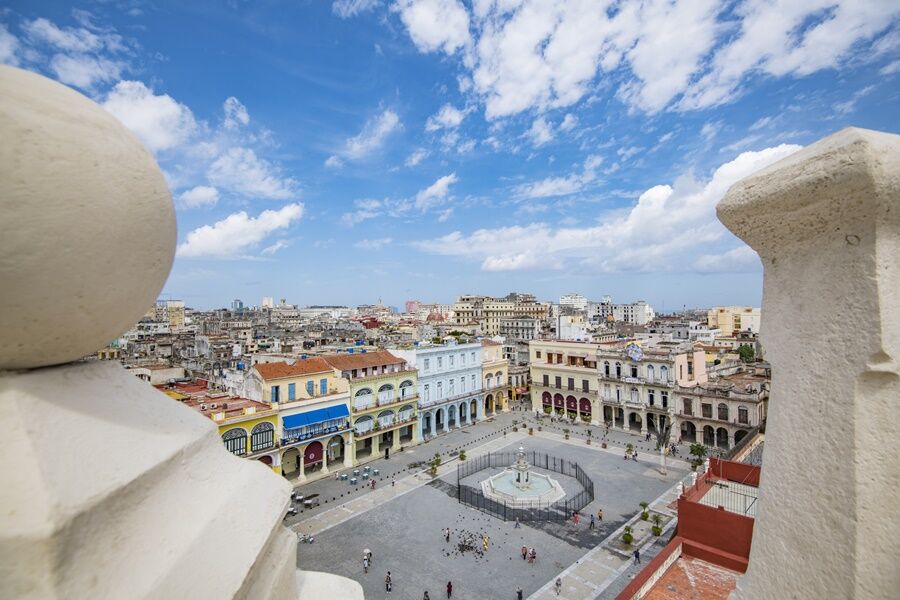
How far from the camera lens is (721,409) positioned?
108ft

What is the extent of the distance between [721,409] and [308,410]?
2818cm

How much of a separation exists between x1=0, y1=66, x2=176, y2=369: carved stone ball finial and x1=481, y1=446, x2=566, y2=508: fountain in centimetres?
2456

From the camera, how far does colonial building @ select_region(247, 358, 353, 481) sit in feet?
88.2

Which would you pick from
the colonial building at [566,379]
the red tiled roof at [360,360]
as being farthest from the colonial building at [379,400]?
the colonial building at [566,379]

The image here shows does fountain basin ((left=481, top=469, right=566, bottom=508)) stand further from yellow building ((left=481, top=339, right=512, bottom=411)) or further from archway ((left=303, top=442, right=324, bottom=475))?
yellow building ((left=481, top=339, right=512, bottom=411))

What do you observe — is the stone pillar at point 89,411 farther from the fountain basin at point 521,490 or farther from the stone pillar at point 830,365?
the fountain basin at point 521,490

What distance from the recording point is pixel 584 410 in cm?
4194

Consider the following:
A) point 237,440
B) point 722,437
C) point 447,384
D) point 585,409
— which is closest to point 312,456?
point 237,440

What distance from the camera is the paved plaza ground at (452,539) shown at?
57.1ft

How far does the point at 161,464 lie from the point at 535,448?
33.8 m

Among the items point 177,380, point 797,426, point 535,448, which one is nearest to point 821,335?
point 797,426

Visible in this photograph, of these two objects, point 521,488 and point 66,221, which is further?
point 521,488

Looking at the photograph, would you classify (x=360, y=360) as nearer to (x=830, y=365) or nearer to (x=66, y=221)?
(x=66, y=221)

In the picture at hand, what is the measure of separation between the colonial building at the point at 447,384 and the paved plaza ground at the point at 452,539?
9460 mm
